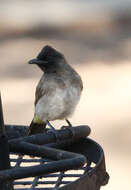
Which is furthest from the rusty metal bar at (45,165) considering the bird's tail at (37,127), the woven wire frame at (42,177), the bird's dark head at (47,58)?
the bird's dark head at (47,58)

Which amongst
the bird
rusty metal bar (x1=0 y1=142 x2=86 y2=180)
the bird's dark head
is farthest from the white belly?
rusty metal bar (x1=0 y1=142 x2=86 y2=180)

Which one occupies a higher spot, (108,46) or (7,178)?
(7,178)

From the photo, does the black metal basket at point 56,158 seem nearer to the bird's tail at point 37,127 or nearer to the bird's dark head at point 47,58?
the bird's tail at point 37,127

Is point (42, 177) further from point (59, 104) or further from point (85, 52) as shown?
point (85, 52)

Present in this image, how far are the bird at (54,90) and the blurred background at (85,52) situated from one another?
5.07ft

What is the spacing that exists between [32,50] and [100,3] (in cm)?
457

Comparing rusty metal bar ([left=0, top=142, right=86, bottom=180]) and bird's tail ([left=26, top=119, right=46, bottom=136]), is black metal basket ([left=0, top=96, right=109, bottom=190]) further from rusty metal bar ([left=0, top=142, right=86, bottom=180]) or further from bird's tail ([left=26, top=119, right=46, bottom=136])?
bird's tail ([left=26, top=119, right=46, bottom=136])

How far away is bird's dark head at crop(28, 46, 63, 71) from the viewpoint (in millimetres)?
5423

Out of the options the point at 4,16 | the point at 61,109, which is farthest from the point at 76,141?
the point at 4,16

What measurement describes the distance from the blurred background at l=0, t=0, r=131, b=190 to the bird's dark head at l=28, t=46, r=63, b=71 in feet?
5.15

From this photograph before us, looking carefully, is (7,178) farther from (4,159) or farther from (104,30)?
(104,30)

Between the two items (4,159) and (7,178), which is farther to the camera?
(4,159)

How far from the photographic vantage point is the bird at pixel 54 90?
544 centimetres

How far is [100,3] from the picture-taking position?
681 inches
